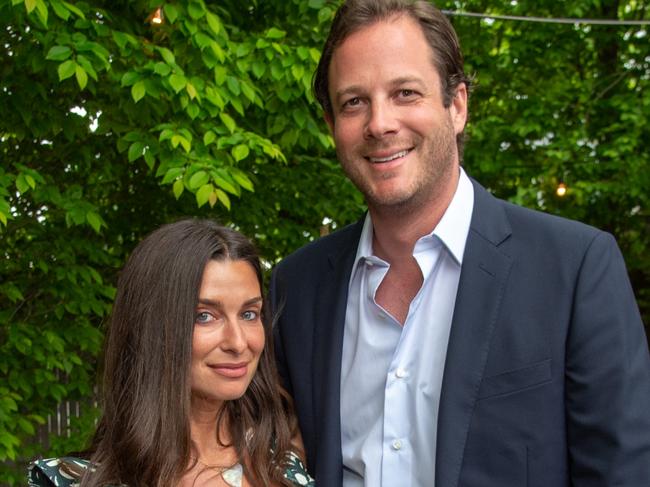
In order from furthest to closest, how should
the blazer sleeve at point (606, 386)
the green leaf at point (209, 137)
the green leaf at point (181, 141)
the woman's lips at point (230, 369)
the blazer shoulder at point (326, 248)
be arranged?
the green leaf at point (209, 137) → the green leaf at point (181, 141) → the blazer shoulder at point (326, 248) → the woman's lips at point (230, 369) → the blazer sleeve at point (606, 386)

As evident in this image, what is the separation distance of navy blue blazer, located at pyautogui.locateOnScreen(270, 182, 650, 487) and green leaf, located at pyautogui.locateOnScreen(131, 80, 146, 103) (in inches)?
76.1

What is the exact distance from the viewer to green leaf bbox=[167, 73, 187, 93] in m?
3.86

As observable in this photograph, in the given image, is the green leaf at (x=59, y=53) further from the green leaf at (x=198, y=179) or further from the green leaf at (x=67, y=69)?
the green leaf at (x=198, y=179)

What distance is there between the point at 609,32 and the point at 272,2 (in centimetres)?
578

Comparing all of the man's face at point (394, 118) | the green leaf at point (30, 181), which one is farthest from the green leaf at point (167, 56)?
the man's face at point (394, 118)

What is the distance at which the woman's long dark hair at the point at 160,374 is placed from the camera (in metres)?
2.42

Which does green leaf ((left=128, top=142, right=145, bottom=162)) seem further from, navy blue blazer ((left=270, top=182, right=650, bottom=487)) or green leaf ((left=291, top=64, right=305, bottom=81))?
navy blue blazer ((left=270, top=182, right=650, bottom=487))

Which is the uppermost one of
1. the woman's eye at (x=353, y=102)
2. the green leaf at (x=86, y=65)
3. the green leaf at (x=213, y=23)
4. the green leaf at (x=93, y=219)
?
the green leaf at (x=213, y=23)

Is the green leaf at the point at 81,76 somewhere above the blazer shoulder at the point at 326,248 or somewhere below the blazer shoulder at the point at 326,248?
above

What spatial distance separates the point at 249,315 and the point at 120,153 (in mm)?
2848

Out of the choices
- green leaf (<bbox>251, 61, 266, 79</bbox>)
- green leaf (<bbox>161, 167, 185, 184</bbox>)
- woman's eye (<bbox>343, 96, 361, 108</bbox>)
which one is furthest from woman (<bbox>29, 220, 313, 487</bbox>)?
green leaf (<bbox>251, 61, 266, 79</bbox>)

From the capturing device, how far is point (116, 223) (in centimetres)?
570

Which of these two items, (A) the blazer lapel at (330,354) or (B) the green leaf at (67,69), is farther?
(B) the green leaf at (67,69)

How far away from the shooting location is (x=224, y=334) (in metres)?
2.47
